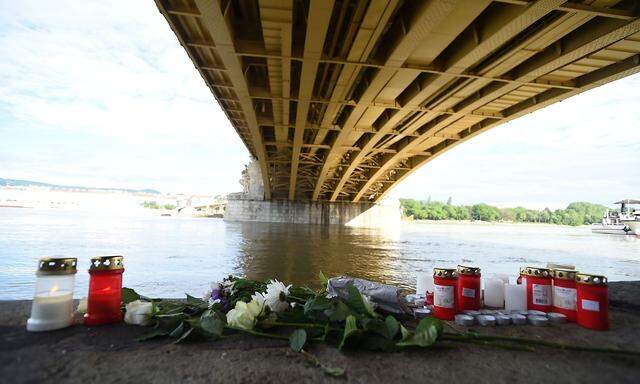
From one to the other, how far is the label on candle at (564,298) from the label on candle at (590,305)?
174mm

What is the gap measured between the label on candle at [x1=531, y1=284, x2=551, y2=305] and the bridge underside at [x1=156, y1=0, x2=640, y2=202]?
22.3ft

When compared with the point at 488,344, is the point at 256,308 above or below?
above

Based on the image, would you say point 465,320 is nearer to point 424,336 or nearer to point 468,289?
point 468,289

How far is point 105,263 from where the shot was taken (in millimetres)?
2234

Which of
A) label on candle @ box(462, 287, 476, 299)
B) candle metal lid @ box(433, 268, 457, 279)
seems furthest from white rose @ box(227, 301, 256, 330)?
label on candle @ box(462, 287, 476, 299)

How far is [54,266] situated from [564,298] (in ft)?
10.6

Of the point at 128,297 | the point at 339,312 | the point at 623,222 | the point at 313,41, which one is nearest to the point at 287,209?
the point at 313,41

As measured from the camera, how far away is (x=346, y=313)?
6.88 feet

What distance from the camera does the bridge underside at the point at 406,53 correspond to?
8.47 metres

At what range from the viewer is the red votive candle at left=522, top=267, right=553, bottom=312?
8.97ft

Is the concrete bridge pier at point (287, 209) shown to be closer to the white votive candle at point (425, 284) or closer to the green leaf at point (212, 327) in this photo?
the white votive candle at point (425, 284)

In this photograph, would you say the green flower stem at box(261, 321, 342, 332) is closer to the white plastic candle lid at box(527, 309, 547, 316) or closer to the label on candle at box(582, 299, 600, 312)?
the white plastic candle lid at box(527, 309, 547, 316)

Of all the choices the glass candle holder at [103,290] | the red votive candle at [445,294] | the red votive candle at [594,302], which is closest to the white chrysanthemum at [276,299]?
the glass candle holder at [103,290]

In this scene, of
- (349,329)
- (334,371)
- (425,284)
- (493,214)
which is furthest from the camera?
(493,214)
